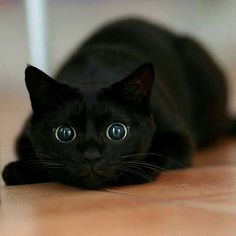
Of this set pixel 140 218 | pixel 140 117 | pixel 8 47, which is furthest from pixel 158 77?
pixel 8 47

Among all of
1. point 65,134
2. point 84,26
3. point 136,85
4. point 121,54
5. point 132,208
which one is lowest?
point 132,208

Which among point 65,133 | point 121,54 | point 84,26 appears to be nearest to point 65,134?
point 65,133

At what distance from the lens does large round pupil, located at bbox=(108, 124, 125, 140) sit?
126 cm

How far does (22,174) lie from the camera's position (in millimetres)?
1410

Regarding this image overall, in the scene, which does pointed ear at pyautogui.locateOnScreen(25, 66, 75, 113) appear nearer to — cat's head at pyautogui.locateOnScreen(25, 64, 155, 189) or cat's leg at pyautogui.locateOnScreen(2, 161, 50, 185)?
cat's head at pyautogui.locateOnScreen(25, 64, 155, 189)

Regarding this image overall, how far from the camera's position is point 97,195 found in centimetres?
125

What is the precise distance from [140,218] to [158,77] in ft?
2.20

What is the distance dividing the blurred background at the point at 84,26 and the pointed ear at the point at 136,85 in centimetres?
94

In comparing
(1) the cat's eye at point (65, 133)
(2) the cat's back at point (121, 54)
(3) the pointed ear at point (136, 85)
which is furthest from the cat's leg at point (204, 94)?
(1) the cat's eye at point (65, 133)

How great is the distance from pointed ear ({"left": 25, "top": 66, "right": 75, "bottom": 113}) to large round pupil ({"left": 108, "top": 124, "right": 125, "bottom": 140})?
0.12 metres

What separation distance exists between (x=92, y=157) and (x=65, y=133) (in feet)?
0.35

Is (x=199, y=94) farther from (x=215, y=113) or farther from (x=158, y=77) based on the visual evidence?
(x=158, y=77)

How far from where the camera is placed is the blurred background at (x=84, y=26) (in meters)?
2.43

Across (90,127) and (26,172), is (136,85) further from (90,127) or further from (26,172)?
(26,172)
